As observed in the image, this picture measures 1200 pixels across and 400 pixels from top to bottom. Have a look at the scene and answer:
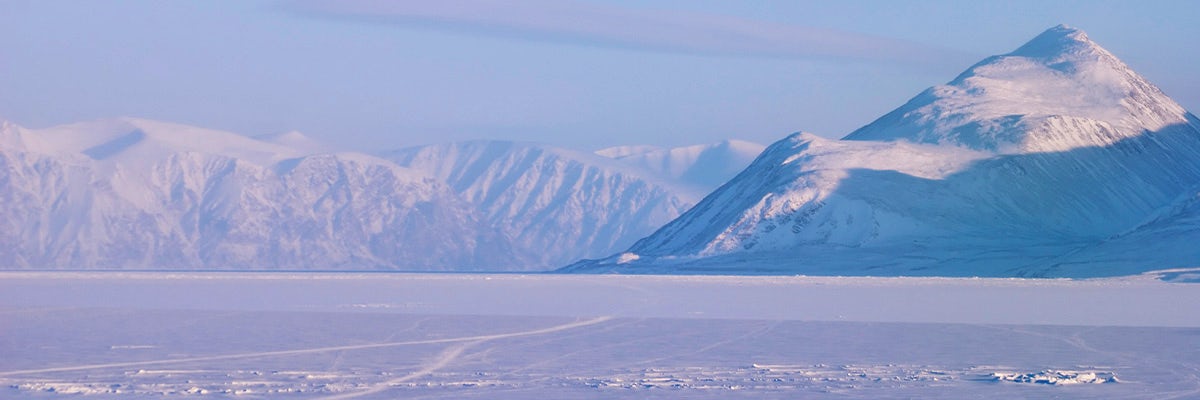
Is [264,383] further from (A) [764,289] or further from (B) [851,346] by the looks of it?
(A) [764,289]

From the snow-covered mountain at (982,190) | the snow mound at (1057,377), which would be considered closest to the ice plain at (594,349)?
the snow mound at (1057,377)

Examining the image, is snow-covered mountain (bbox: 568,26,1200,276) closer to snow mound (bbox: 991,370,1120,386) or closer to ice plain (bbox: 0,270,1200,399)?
ice plain (bbox: 0,270,1200,399)

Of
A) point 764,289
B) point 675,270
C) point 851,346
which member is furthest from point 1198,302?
point 675,270

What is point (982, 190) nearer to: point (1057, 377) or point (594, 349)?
point (594, 349)

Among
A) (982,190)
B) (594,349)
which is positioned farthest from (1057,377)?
(982,190)

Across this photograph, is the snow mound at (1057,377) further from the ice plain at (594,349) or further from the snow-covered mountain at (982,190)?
the snow-covered mountain at (982,190)

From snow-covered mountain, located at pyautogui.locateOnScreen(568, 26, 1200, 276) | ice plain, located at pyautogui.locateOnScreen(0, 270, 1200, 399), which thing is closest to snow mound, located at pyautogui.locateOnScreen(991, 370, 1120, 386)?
ice plain, located at pyautogui.locateOnScreen(0, 270, 1200, 399)

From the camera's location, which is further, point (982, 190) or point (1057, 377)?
point (982, 190)
